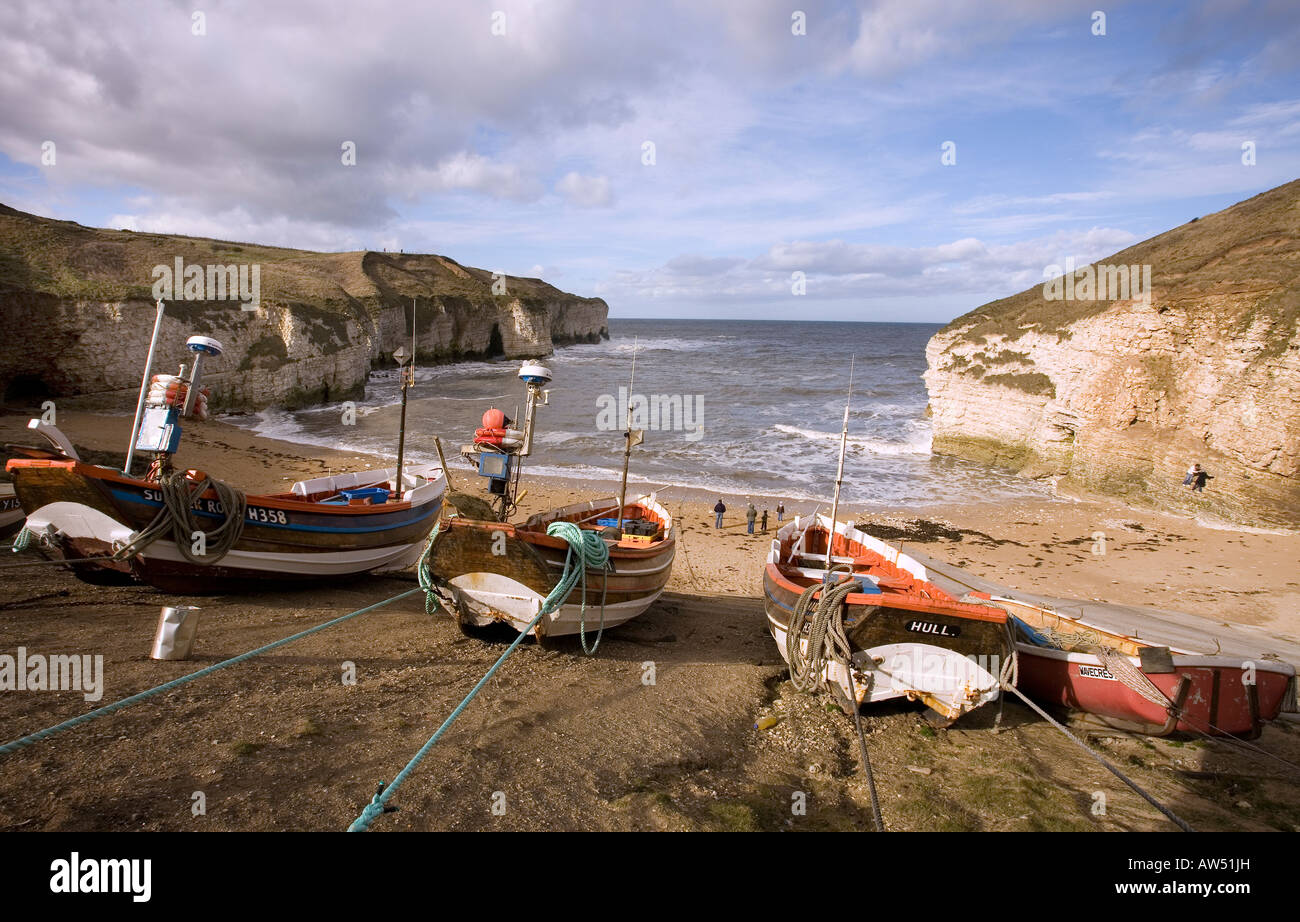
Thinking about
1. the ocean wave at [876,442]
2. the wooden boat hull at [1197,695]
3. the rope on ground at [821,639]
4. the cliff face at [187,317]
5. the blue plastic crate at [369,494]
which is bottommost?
the wooden boat hull at [1197,695]

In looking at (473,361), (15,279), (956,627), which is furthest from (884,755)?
(473,361)

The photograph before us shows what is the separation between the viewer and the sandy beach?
17.8 feet

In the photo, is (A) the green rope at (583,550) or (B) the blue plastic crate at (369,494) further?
(B) the blue plastic crate at (369,494)

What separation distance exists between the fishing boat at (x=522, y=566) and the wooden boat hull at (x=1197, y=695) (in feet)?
22.4

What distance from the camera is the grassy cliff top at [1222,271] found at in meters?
24.1

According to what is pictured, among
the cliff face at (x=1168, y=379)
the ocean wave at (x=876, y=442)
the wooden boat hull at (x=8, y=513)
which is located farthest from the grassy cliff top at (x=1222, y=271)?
the wooden boat hull at (x=8, y=513)

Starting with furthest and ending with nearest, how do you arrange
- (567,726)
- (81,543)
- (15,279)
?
1. (15,279)
2. (81,543)
3. (567,726)

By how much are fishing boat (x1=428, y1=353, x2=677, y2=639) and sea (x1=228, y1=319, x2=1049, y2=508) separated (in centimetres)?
265

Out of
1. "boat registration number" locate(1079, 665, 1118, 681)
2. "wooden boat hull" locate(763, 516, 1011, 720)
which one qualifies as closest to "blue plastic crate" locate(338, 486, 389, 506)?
"wooden boat hull" locate(763, 516, 1011, 720)

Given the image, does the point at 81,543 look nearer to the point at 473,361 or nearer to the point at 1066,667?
the point at 1066,667

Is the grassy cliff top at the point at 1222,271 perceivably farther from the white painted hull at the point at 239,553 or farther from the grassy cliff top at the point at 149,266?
the grassy cliff top at the point at 149,266

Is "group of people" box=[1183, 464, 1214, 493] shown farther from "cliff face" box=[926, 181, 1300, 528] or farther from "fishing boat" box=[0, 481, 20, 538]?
"fishing boat" box=[0, 481, 20, 538]
